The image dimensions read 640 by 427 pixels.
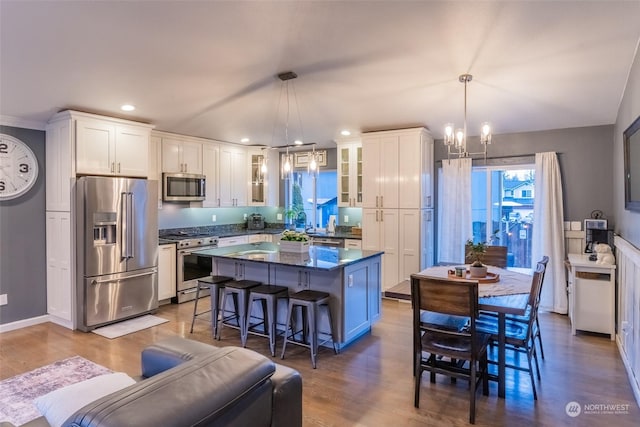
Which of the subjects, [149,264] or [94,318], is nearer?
→ [94,318]

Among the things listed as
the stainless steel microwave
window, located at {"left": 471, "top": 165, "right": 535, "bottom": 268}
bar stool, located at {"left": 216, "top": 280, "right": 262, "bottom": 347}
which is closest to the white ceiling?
window, located at {"left": 471, "top": 165, "right": 535, "bottom": 268}

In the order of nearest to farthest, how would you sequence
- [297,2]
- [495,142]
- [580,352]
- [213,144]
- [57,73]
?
[297,2], [57,73], [580,352], [495,142], [213,144]

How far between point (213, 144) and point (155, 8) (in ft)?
13.6

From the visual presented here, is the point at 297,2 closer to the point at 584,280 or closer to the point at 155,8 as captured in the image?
the point at 155,8

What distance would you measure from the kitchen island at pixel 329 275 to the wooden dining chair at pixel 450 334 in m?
0.95

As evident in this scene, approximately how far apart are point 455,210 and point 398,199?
928mm

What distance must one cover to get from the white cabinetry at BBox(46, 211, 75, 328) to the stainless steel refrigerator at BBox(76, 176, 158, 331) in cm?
14

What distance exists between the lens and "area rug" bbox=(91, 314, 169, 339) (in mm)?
4301

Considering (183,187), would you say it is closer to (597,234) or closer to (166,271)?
(166,271)

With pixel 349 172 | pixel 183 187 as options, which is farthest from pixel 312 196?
pixel 183 187

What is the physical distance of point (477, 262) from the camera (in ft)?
11.1

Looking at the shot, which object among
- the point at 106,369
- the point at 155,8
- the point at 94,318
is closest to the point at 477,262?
the point at 155,8

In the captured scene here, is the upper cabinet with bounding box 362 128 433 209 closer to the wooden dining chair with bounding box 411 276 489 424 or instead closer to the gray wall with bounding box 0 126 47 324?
the wooden dining chair with bounding box 411 276 489 424

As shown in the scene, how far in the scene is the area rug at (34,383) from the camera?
2.73m
